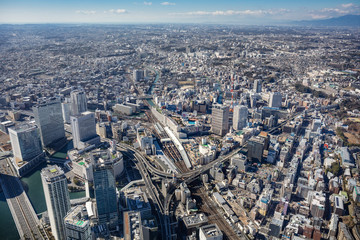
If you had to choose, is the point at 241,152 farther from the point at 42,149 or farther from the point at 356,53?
the point at 356,53

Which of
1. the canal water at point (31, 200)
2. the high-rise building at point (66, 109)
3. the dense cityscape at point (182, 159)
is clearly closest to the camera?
the dense cityscape at point (182, 159)

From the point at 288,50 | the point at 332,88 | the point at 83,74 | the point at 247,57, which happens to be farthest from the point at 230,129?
the point at 288,50

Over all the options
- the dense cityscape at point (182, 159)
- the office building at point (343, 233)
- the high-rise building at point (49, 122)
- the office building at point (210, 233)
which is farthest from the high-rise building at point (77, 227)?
the high-rise building at point (49, 122)

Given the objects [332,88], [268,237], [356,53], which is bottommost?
[268,237]

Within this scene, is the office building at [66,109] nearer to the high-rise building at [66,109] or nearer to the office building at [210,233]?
the high-rise building at [66,109]

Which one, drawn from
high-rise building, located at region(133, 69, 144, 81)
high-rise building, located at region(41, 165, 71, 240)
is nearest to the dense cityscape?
high-rise building, located at region(41, 165, 71, 240)

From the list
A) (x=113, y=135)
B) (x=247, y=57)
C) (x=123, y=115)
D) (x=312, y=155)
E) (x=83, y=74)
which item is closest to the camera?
(x=312, y=155)

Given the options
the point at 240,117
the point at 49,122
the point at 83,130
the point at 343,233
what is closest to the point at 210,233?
the point at 343,233
